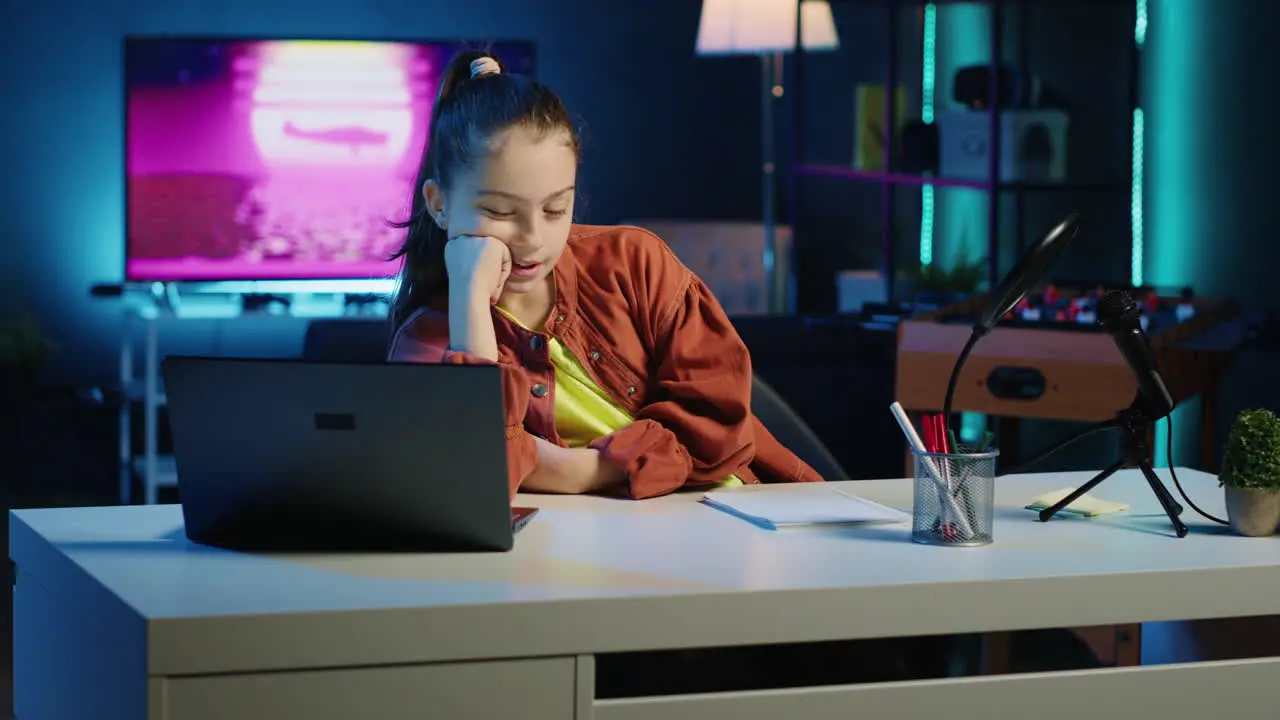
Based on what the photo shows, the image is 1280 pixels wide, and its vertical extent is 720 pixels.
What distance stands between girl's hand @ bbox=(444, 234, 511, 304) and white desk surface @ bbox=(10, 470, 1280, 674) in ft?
0.93

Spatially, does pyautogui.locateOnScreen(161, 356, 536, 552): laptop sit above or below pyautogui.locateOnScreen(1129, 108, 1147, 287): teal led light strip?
below

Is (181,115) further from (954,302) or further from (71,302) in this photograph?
(954,302)

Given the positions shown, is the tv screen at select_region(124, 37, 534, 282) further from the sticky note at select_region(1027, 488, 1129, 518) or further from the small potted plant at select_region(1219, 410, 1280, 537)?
the small potted plant at select_region(1219, 410, 1280, 537)

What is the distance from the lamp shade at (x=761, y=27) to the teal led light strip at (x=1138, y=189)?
130cm

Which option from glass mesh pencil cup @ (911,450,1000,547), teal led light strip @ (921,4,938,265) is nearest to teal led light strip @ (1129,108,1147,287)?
teal led light strip @ (921,4,938,265)

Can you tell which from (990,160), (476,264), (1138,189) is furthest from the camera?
(1138,189)

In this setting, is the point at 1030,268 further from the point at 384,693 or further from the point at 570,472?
the point at 384,693

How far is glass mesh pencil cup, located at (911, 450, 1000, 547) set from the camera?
1567 mm

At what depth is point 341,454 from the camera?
145 centimetres

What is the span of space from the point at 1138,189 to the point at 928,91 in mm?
1169

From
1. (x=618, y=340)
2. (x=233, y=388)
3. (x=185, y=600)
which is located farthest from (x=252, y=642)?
(x=618, y=340)

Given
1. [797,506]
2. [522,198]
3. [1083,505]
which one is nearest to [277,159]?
[522,198]

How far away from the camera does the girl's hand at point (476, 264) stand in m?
1.82

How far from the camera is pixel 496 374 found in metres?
1.40
